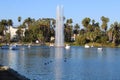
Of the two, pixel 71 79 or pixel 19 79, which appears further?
pixel 71 79

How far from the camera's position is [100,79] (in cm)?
4356

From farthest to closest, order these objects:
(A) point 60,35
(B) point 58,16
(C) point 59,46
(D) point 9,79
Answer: (C) point 59,46 → (A) point 60,35 → (B) point 58,16 → (D) point 9,79

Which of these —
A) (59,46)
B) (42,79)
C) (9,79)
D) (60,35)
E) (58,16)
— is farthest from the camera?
(59,46)

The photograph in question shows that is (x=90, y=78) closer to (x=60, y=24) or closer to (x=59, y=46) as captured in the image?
(x=60, y=24)

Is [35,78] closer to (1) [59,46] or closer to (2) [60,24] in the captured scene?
(2) [60,24]

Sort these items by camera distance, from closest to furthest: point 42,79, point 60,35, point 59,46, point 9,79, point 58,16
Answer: point 9,79 < point 42,79 < point 58,16 < point 60,35 < point 59,46

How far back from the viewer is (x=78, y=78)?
44781 millimetres

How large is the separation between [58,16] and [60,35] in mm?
17963

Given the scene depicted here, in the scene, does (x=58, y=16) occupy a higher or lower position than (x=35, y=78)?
higher

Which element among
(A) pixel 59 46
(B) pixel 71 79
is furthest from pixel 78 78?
(A) pixel 59 46

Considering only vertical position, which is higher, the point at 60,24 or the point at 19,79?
the point at 60,24

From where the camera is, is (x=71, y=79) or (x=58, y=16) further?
(x=58, y=16)

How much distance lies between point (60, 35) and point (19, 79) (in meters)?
137

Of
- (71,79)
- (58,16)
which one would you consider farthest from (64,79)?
(58,16)
